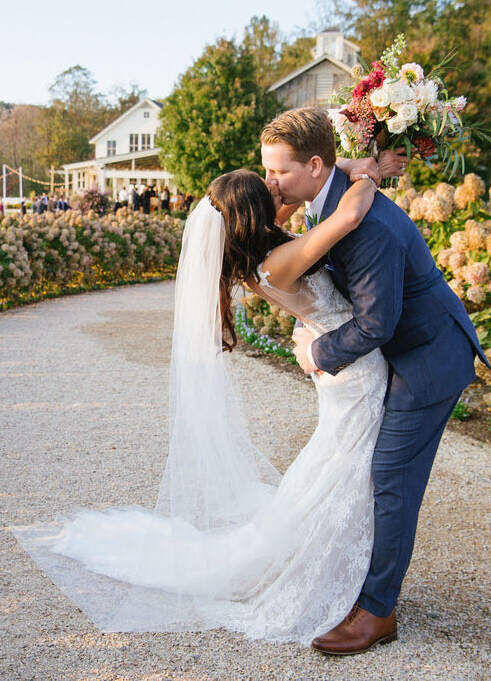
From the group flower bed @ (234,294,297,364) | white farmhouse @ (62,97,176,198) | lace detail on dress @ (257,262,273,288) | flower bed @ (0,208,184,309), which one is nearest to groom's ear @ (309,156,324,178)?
lace detail on dress @ (257,262,273,288)

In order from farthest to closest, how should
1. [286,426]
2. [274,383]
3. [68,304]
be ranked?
1. [68,304]
2. [274,383]
3. [286,426]

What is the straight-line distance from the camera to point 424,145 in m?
2.72

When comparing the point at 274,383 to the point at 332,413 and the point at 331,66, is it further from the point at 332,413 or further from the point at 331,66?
the point at 331,66

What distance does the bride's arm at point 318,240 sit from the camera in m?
2.32

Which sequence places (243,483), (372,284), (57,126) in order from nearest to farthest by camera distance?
(372,284) → (243,483) → (57,126)

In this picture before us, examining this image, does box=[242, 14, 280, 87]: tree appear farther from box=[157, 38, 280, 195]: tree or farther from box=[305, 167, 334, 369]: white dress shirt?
box=[305, 167, 334, 369]: white dress shirt

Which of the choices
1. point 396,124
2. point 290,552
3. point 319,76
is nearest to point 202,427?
point 290,552

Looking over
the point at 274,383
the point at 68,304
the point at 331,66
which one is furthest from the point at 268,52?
the point at 274,383

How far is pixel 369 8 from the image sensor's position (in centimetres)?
3375

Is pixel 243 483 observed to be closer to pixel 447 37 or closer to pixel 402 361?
pixel 402 361

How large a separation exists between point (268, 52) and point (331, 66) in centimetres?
2061

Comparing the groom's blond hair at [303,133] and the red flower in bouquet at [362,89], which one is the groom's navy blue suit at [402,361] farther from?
the red flower in bouquet at [362,89]

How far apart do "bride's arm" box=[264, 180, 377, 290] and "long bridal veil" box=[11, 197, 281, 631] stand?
10.4 inches

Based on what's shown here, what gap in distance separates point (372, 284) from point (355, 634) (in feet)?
4.47
